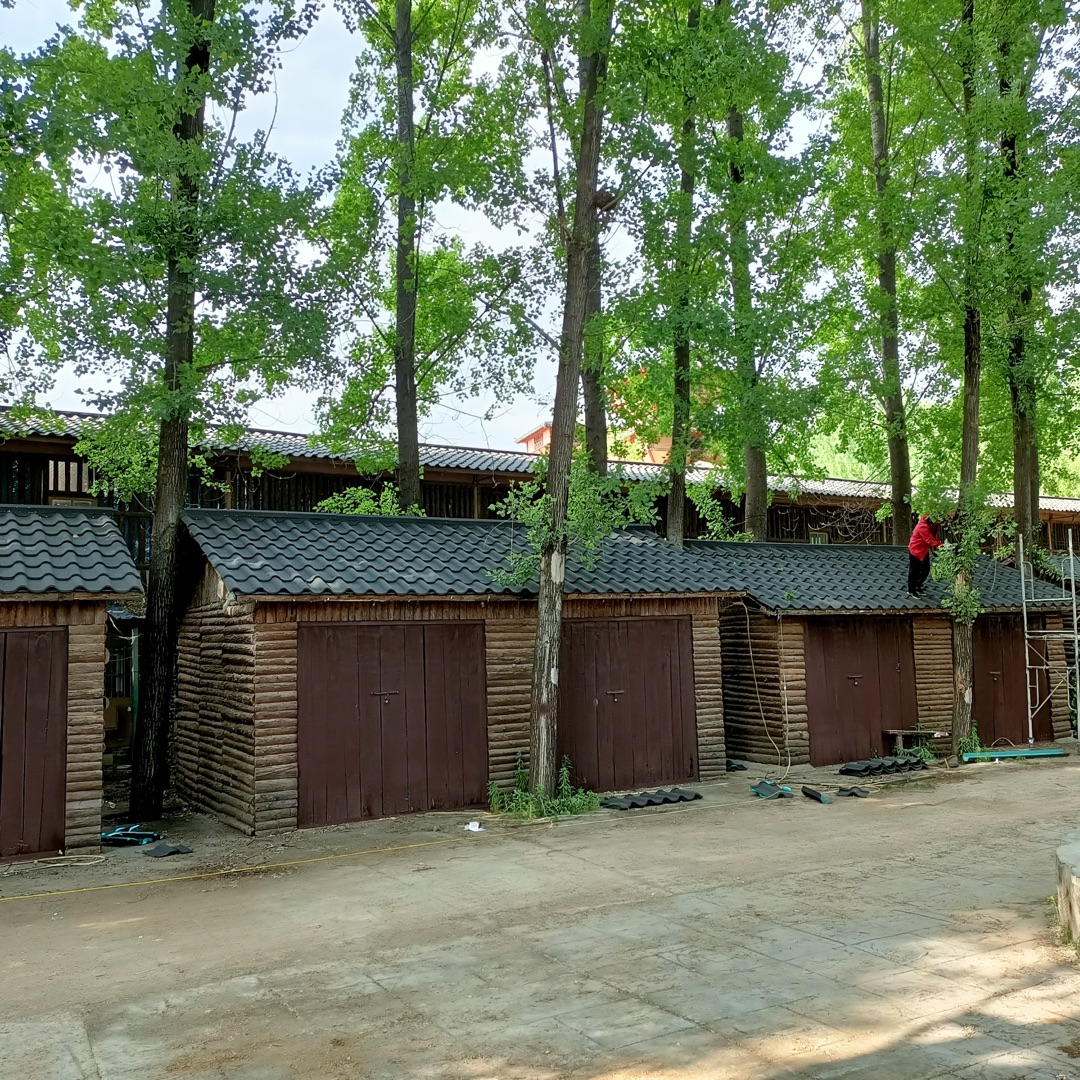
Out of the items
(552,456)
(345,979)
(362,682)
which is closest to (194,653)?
(362,682)

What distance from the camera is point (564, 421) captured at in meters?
12.4

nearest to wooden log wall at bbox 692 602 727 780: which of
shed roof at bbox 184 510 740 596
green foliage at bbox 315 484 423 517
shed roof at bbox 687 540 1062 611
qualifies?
shed roof at bbox 184 510 740 596

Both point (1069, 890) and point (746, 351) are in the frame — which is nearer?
point (1069, 890)

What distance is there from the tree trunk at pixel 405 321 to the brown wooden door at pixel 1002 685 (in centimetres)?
1069

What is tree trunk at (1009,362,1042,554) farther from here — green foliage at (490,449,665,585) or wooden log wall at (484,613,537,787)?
wooden log wall at (484,613,537,787)

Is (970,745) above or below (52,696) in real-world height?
below

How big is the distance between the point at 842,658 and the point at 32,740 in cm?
1198

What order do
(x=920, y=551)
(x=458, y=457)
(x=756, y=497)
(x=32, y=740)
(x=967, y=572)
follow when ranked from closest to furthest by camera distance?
(x=32, y=740) < (x=967, y=572) < (x=920, y=551) < (x=756, y=497) < (x=458, y=457)

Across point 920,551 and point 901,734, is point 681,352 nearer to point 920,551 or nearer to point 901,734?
point 920,551

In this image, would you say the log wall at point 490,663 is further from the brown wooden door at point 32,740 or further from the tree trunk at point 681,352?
the tree trunk at point 681,352

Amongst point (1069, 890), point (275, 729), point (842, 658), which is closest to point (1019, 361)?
point (842, 658)

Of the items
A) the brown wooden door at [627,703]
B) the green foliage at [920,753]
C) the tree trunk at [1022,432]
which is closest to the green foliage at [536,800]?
the brown wooden door at [627,703]

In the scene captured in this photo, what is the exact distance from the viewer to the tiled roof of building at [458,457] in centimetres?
1597

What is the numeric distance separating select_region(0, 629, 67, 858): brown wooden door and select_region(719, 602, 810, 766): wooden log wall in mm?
9875
